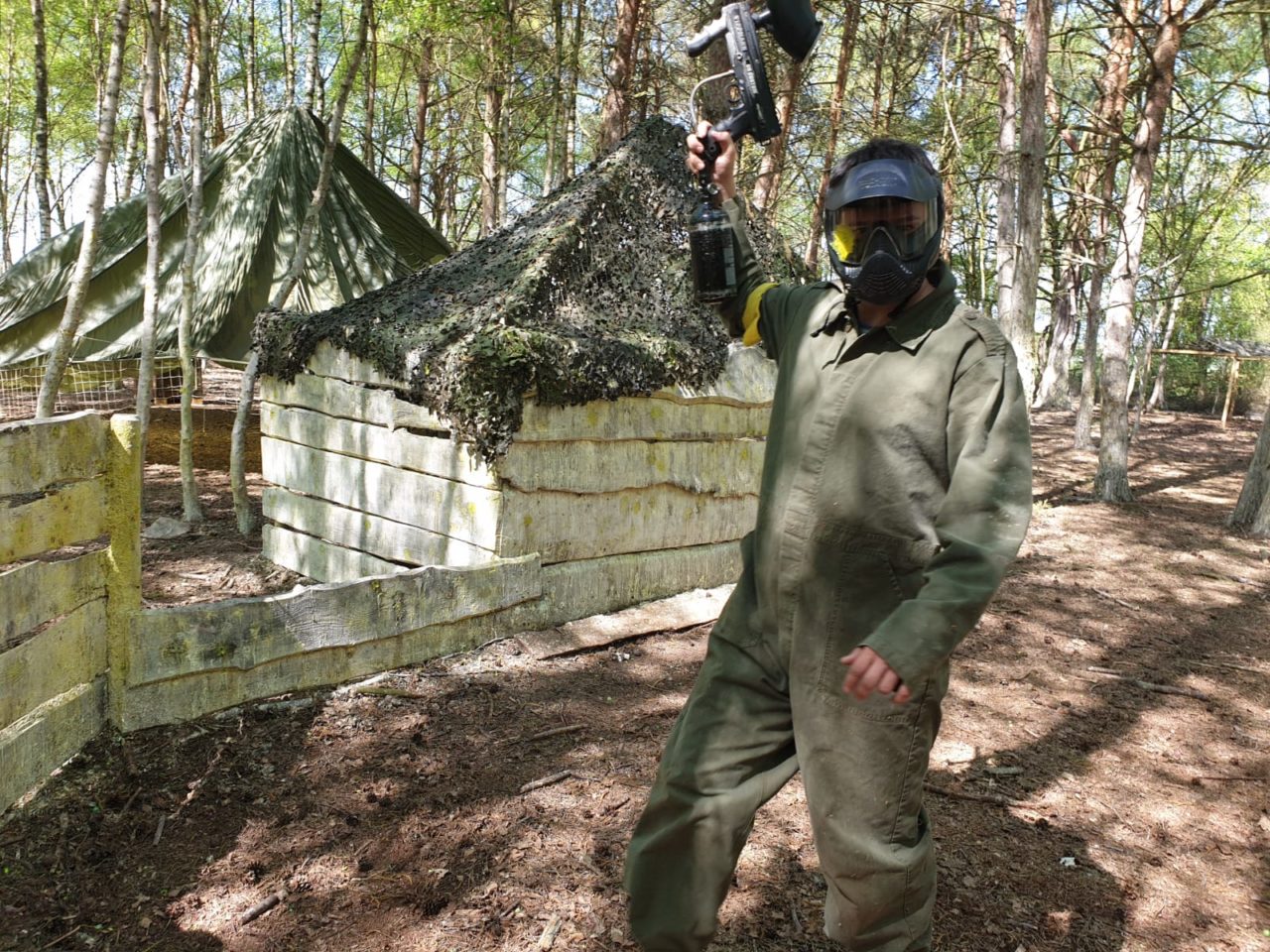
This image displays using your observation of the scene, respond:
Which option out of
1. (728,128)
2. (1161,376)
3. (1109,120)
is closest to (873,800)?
(728,128)

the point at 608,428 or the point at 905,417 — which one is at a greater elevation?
the point at 905,417

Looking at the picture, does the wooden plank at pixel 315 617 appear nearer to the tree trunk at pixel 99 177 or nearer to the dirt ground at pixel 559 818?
the dirt ground at pixel 559 818

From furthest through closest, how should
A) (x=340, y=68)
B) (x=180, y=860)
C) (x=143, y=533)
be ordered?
(x=340, y=68)
(x=143, y=533)
(x=180, y=860)

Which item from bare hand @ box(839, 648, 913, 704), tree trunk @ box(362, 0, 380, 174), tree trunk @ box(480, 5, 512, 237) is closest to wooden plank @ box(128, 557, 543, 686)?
bare hand @ box(839, 648, 913, 704)

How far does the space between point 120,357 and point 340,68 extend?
1713 centimetres

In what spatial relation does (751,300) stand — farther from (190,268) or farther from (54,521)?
(190,268)

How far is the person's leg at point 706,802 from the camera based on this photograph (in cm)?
214

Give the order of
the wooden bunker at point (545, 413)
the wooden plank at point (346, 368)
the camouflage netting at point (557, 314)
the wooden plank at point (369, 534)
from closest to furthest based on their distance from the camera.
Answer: the camouflage netting at point (557, 314) < the wooden bunker at point (545, 413) < the wooden plank at point (369, 534) < the wooden plank at point (346, 368)

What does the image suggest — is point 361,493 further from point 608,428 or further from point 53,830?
point 53,830

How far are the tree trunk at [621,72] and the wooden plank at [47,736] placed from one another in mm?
7623

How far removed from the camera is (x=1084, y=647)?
5664 mm

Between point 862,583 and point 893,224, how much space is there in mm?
803

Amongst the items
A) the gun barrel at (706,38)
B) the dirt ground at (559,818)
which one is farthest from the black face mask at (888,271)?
the dirt ground at (559,818)

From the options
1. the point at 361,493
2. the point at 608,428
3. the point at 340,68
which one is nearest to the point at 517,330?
the point at 608,428
